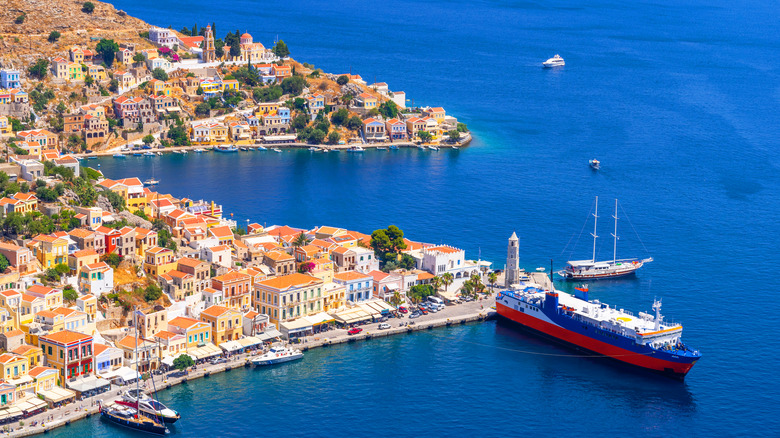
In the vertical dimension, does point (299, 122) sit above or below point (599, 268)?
above

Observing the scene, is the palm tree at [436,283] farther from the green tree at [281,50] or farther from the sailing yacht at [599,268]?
the green tree at [281,50]

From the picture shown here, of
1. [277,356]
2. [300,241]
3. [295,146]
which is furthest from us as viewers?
[295,146]

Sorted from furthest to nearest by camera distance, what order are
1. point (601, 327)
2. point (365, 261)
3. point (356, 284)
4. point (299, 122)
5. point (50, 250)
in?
point (299, 122) → point (365, 261) → point (356, 284) → point (601, 327) → point (50, 250)

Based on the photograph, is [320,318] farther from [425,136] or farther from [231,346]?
[425,136]

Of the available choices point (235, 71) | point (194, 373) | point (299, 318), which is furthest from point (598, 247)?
point (235, 71)

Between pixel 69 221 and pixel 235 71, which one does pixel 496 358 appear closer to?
pixel 69 221

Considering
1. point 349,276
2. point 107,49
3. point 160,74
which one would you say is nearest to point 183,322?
point 349,276

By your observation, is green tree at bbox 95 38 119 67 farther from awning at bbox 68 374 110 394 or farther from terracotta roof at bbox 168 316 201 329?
awning at bbox 68 374 110 394
